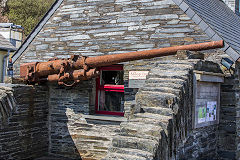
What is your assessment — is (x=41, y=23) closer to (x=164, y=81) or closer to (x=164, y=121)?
(x=164, y=81)

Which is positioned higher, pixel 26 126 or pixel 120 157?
pixel 120 157

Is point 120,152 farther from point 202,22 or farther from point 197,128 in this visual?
point 202,22

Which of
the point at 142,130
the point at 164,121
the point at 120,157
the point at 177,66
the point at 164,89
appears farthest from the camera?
the point at 177,66

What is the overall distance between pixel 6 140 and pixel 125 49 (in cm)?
354

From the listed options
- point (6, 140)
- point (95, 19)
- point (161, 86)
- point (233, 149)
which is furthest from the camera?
point (95, 19)

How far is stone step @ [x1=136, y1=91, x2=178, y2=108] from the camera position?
183 inches

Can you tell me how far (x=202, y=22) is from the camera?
297 inches

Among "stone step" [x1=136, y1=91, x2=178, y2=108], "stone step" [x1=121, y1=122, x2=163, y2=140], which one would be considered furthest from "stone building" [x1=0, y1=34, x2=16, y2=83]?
"stone step" [x1=121, y1=122, x2=163, y2=140]

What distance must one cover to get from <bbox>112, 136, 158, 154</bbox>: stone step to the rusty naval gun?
2564 mm

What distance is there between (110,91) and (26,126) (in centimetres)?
222

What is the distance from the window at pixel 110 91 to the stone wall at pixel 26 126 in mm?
1481

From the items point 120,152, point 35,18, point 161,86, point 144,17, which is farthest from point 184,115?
point 35,18

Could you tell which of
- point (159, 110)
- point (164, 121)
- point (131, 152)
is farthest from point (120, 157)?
point (159, 110)

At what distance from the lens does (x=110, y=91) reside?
336 inches
